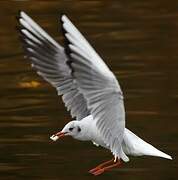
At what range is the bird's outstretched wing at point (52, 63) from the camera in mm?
5832

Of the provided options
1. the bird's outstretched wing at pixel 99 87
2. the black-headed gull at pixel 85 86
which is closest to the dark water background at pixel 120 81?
the black-headed gull at pixel 85 86

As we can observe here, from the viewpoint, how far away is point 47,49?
19.7 feet

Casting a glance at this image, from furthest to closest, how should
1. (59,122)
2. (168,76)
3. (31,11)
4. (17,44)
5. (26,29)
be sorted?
(31,11)
(17,44)
(168,76)
(59,122)
(26,29)

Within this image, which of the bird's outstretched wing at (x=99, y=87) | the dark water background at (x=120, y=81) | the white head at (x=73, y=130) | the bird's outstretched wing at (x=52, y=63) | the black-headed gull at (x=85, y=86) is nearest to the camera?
the bird's outstretched wing at (x=99, y=87)

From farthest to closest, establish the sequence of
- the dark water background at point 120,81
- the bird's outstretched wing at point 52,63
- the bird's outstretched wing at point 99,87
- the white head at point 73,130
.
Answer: the dark water background at point 120,81 < the white head at point 73,130 < the bird's outstretched wing at point 52,63 < the bird's outstretched wing at point 99,87

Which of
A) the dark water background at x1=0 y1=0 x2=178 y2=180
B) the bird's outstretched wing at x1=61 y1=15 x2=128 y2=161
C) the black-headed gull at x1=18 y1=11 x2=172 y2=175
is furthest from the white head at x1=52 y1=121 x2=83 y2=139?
the dark water background at x1=0 y1=0 x2=178 y2=180

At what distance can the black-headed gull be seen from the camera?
5.16 metres

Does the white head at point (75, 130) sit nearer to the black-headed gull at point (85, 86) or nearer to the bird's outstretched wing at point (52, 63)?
the black-headed gull at point (85, 86)

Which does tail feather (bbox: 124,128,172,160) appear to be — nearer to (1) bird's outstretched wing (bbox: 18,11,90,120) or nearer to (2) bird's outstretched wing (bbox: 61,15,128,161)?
(2) bird's outstretched wing (bbox: 61,15,128,161)

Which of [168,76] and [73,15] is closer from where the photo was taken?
[168,76]

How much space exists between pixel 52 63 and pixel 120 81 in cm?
459

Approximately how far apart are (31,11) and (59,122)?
535 centimetres

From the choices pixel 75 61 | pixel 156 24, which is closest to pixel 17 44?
pixel 156 24

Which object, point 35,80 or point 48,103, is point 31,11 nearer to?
point 35,80
